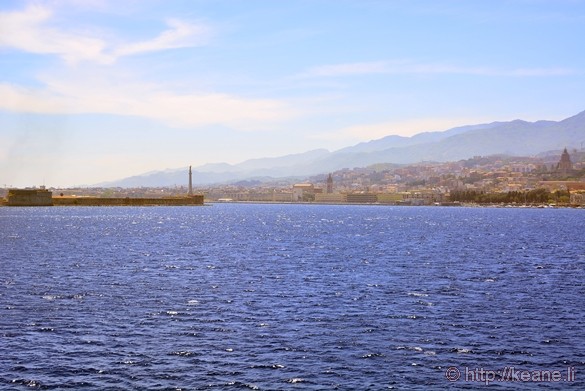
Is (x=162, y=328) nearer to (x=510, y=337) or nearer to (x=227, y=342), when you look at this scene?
(x=227, y=342)

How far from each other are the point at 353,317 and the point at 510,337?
9.73 metres

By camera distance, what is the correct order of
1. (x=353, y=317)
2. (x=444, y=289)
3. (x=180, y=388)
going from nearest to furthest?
(x=180, y=388), (x=353, y=317), (x=444, y=289)

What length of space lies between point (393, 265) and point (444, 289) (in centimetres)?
1949

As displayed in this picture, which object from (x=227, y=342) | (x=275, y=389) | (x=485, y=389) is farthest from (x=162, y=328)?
(x=485, y=389)

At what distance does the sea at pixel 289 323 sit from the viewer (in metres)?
33.2

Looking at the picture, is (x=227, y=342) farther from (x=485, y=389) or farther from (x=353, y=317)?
(x=485, y=389)

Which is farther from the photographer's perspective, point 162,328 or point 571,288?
point 571,288

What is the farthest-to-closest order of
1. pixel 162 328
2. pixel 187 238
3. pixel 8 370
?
pixel 187 238 < pixel 162 328 < pixel 8 370

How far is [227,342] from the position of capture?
39.1 m

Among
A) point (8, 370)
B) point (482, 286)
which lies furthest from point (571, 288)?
point (8, 370)

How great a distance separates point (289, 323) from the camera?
1745 inches

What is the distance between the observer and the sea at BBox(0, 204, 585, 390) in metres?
33.2

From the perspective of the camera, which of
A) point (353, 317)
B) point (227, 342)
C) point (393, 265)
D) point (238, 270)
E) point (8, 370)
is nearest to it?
point (8, 370)

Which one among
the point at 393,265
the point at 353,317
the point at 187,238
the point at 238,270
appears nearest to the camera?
the point at 353,317
